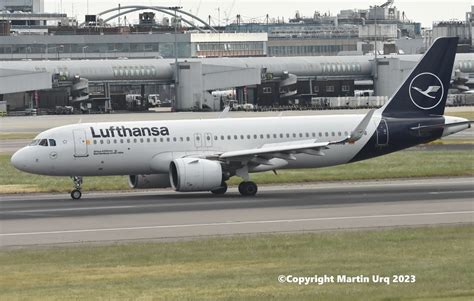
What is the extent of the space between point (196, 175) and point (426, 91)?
36.4ft

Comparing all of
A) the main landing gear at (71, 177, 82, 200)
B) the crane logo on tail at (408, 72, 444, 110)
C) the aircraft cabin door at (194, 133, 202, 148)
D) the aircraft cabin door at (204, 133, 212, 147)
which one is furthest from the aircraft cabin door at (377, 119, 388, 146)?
the main landing gear at (71, 177, 82, 200)

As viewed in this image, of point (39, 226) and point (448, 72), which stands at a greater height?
point (448, 72)

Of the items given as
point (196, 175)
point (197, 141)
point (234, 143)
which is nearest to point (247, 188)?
point (196, 175)

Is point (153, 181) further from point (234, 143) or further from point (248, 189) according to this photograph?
point (248, 189)

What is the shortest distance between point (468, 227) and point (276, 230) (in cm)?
536

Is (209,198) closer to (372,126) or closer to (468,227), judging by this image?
(372,126)

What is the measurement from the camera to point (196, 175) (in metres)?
43.7

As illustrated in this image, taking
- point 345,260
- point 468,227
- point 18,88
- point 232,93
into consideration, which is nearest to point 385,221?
point 468,227

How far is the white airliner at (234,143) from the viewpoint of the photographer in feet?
147

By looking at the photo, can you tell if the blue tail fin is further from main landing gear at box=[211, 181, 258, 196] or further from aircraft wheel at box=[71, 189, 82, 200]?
aircraft wheel at box=[71, 189, 82, 200]

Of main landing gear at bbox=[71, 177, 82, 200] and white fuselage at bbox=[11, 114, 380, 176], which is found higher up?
white fuselage at bbox=[11, 114, 380, 176]

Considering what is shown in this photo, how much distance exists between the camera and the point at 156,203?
42.6 m

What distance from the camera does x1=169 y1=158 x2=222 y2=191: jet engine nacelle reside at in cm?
4356

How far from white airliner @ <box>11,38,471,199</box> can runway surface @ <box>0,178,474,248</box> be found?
3.21ft
